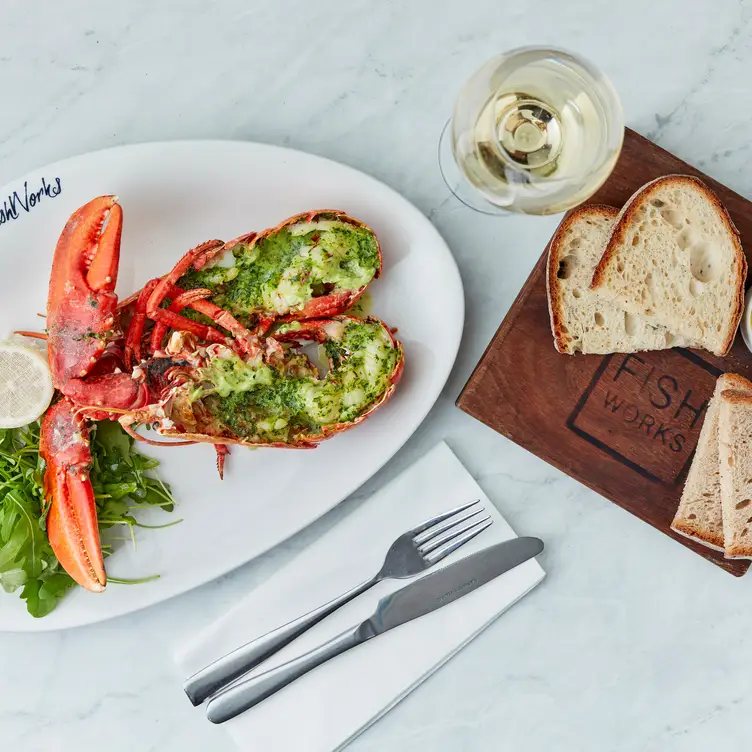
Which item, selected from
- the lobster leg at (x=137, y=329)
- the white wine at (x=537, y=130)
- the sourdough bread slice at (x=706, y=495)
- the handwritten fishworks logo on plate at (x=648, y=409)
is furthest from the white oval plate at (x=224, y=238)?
the sourdough bread slice at (x=706, y=495)

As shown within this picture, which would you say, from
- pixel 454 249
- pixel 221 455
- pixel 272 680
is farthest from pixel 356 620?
pixel 454 249

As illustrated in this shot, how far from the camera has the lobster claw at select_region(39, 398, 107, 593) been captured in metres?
1.55

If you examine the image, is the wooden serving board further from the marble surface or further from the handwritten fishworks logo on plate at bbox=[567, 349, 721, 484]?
the marble surface

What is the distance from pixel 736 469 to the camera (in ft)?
5.23

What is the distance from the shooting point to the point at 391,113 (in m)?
1.72

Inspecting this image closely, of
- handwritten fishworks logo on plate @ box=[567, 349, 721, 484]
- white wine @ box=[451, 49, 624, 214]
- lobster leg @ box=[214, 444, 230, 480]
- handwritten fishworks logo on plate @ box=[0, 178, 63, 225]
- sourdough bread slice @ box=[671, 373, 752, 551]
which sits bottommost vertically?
sourdough bread slice @ box=[671, 373, 752, 551]

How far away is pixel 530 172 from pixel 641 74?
502mm

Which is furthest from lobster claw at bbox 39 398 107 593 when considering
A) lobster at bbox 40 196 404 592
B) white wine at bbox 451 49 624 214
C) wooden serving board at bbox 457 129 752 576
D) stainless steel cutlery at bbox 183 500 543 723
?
white wine at bbox 451 49 624 214

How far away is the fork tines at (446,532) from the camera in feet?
5.55

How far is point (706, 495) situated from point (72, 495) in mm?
1429

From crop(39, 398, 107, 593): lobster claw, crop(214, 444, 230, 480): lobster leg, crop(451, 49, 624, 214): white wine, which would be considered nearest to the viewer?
crop(451, 49, 624, 214): white wine

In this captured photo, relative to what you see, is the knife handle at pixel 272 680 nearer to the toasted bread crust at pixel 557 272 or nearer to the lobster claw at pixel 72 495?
the lobster claw at pixel 72 495

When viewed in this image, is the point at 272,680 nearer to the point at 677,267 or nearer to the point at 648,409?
the point at 648,409

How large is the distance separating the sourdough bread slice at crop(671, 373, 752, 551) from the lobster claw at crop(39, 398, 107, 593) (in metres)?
1.32
